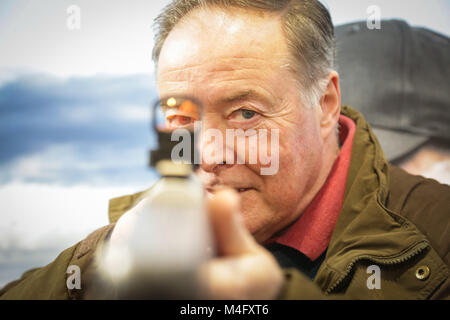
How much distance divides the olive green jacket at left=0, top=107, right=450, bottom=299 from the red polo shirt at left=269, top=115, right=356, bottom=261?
63mm

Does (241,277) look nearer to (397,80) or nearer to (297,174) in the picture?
(297,174)

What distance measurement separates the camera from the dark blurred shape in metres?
1.58

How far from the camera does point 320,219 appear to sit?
108cm

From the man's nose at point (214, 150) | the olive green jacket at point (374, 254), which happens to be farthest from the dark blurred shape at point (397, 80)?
the man's nose at point (214, 150)

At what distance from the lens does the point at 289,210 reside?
1056mm

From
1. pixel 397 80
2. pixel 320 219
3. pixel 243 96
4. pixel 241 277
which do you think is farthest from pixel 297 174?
pixel 397 80

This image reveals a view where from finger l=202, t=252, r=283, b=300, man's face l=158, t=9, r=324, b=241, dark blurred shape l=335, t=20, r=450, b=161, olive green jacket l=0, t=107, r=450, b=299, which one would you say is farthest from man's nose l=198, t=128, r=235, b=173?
dark blurred shape l=335, t=20, r=450, b=161

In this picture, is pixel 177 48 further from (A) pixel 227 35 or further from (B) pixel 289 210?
(B) pixel 289 210

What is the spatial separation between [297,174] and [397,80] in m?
0.78

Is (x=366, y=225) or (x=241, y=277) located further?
(x=366, y=225)
